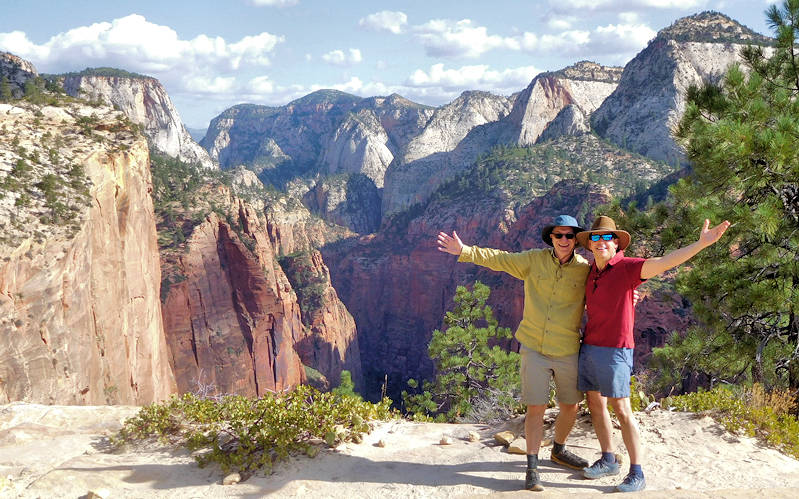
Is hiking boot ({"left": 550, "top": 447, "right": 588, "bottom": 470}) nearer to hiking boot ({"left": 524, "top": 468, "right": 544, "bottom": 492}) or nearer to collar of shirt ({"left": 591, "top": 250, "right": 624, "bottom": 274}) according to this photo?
hiking boot ({"left": 524, "top": 468, "right": 544, "bottom": 492})

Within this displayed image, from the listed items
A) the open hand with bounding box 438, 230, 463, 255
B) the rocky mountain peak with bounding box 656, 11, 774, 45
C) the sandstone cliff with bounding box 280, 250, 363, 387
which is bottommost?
the sandstone cliff with bounding box 280, 250, 363, 387

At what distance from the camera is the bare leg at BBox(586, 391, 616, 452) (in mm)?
5133

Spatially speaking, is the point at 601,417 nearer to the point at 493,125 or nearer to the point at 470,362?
the point at 470,362

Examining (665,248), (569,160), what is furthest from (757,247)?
(569,160)

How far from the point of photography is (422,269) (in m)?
77.9

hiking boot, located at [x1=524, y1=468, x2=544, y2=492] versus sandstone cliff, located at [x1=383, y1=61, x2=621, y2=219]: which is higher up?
sandstone cliff, located at [x1=383, y1=61, x2=621, y2=219]

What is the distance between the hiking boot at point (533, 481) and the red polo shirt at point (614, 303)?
1.34 meters

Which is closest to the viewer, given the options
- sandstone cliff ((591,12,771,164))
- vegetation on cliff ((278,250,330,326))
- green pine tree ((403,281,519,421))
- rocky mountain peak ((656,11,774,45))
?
green pine tree ((403,281,519,421))

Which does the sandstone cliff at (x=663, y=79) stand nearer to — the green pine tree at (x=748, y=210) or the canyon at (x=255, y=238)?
the canyon at (x=255, y=238)

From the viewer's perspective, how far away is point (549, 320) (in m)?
5.09

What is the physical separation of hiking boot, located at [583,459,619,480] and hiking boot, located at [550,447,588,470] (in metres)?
0.19

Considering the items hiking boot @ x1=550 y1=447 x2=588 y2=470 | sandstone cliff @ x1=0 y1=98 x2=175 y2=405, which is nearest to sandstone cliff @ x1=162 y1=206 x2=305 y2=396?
sandstone cliff @ x1=0 y1=98 x2=175 y2=405

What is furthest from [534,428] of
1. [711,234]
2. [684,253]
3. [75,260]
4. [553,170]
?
[553,170]

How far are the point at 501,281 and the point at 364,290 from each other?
36.8 meters
